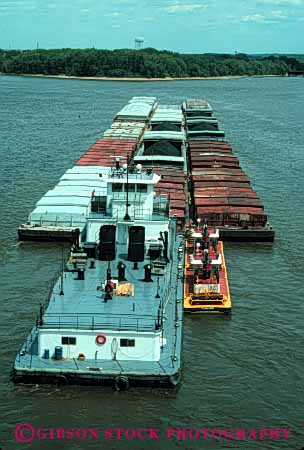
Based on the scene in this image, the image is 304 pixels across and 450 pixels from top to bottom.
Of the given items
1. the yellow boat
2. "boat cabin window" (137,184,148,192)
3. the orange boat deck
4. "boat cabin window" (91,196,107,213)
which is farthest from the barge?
the yellow boat

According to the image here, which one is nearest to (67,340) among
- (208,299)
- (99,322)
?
(99,322)

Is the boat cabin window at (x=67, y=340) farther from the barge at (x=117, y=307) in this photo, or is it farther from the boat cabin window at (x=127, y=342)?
the boat cabin window at (x=127, y=342)

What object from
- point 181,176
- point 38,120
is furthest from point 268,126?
point 181,176

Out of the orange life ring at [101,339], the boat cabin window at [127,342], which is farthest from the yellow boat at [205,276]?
the orange life ring at [101,339]

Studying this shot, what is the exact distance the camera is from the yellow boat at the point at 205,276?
34.5 m

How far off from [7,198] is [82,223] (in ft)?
46.9

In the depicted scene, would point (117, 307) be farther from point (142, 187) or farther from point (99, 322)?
point (142, 187)

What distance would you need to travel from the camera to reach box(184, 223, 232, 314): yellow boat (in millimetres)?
34531

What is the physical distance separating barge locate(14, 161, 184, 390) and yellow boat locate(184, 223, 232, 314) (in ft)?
2.69

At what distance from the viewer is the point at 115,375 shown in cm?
2631

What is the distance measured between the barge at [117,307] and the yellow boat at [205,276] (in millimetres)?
821

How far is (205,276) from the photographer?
120 ft

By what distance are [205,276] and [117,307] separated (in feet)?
28.3

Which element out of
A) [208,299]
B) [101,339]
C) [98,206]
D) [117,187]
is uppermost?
[117,187]
